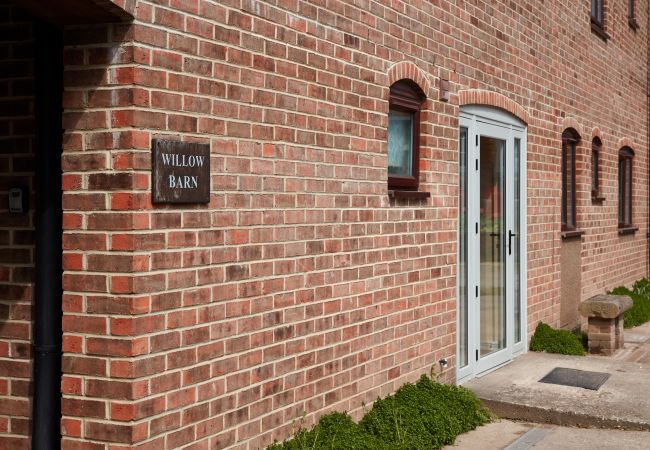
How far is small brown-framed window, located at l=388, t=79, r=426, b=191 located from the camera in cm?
686

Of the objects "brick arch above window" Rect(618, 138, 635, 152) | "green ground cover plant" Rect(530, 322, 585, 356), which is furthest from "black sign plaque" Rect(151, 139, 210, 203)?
Answer: "brick arch above window" Rect(618, 138, 635, 152)

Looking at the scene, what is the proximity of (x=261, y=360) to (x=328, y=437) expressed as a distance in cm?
74

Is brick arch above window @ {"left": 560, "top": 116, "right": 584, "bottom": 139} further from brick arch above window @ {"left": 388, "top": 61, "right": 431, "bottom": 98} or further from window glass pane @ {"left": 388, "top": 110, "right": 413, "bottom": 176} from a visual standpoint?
window glass pane @ {"left": 388, "top": 110, "right": 413, "bottom": 176}

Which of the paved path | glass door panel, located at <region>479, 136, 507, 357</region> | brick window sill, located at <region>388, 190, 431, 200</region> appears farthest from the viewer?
glass door panel, located at <region>479, 136, 507, 357</region>

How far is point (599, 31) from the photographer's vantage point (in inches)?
510

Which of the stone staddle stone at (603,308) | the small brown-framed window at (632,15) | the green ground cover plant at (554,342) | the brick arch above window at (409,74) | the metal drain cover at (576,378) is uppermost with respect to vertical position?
the small brown-framed window at (632,15)

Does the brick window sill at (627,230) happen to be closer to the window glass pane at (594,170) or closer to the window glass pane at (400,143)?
the window glass pane at (594,170)

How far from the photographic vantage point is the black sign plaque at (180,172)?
4.14 metres

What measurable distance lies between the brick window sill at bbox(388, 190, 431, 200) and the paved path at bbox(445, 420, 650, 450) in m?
1.86

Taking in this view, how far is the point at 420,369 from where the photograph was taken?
7129mm

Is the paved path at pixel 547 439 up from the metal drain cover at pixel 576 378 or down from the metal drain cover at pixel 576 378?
down

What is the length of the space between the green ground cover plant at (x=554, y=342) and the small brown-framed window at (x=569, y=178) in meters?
1.94

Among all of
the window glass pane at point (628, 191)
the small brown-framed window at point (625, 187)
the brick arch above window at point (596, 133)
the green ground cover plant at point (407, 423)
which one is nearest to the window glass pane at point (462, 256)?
the green ground cover plant at point (407, 423)

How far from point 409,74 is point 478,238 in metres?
2.26
